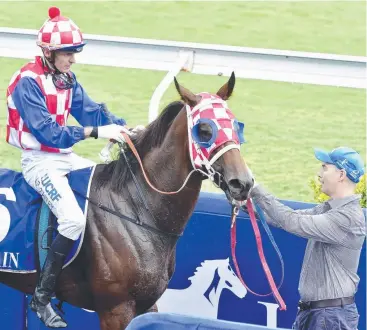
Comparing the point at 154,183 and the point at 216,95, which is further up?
the point at 216,95

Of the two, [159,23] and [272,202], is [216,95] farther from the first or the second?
[159,23]

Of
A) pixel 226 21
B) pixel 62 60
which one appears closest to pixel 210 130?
pixel 62 60

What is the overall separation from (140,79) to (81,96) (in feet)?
24.5

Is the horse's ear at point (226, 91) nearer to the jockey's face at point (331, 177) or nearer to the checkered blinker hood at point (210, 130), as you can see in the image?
the checkered blinker hood at point (210, 130)

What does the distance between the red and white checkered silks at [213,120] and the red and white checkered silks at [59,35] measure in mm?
777

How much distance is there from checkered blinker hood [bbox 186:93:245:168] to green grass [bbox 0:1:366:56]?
29.9 ft

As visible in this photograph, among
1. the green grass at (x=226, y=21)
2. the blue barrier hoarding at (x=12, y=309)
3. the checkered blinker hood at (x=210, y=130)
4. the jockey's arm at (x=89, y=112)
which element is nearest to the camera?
the checkered blinker hood at (x=210, y=130)

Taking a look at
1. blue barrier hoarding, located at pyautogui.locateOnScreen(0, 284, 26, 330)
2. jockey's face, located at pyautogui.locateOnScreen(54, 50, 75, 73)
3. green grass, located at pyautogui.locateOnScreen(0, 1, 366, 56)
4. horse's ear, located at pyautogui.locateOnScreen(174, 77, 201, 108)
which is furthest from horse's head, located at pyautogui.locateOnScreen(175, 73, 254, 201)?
green grass, located at pyautogui.locateOnScreen(0, 1, 366, 56)

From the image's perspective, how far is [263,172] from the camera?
1086 cm

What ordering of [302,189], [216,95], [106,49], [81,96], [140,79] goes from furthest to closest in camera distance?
[140,79] < [302,189] < [106,49] < [81,96] < [216,95]

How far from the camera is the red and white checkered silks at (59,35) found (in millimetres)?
5664

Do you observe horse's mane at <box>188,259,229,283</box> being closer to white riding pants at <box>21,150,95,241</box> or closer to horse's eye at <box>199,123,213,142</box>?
white riding pants at <box>21,150,95,241</box>

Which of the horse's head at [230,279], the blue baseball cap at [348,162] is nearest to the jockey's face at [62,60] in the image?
the blue baseball cap at [348,162]

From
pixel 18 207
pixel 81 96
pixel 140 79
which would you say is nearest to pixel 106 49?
pixel 81 96
